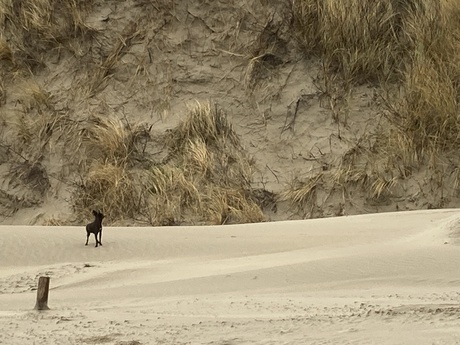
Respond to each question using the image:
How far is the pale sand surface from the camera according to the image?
373 centimetres

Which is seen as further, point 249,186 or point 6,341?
point 249,186

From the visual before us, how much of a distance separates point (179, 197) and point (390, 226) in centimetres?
342

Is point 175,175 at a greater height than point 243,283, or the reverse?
point 175,175

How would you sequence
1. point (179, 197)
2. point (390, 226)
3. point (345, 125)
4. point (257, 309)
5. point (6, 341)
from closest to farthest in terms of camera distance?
point (6, 341) < point (257, 309) < point (390, 226) < point (179, 197) < point (345, 125)

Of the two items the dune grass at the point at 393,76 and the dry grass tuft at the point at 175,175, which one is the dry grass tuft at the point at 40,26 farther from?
the dune grass at the point at 393,76

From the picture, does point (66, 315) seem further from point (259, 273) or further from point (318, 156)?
point (318, 156)

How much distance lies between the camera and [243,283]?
16.7ft

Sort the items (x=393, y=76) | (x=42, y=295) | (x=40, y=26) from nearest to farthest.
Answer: (x=42, y=295), (x=393, y=76), (x=40, y=26)

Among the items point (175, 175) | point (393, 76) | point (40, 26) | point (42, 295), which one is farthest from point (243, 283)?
point (40, 26)

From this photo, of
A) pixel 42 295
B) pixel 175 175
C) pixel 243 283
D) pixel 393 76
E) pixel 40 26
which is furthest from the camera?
pixel 40 26

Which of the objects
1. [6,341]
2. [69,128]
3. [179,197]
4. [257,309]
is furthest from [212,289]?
[69,128]

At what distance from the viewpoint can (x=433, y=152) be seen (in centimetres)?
1013

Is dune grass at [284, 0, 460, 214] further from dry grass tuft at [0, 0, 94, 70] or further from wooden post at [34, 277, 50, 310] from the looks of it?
wooden post at [34, 277, 50, 310]

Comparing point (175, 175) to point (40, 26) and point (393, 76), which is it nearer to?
point (393, 76)
